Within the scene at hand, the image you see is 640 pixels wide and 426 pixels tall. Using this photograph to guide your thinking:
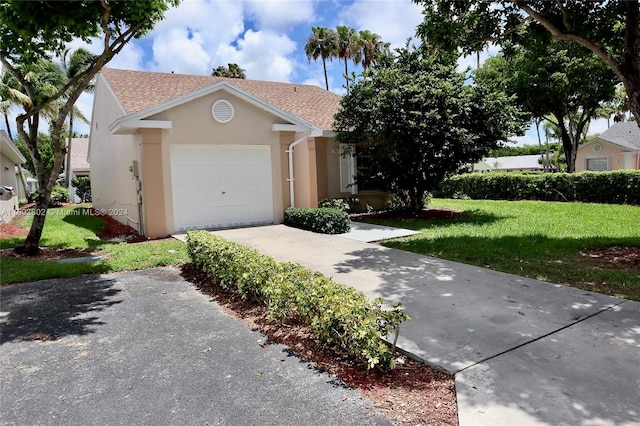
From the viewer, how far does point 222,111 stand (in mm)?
11586

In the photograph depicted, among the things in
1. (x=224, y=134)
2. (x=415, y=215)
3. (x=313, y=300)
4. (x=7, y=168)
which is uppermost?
(x=224, y=134)

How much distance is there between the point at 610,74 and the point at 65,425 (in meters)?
25.3

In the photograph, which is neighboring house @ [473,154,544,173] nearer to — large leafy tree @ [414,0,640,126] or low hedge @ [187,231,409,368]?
large leafy tree @ [414,0,640,126]

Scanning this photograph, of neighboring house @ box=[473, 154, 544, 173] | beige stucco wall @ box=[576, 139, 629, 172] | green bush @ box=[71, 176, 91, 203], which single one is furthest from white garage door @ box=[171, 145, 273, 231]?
neighboring house @ box=[473, 154, 544, 173]

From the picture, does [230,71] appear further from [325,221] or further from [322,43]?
[325,221]

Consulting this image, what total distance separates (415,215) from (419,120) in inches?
137

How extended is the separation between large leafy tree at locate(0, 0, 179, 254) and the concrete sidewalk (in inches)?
277

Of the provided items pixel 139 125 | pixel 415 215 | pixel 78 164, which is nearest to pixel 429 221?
pixel 415 215

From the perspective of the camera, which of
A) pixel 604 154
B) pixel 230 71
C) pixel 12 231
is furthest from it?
pixel 230 71

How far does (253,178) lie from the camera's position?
1248 cm

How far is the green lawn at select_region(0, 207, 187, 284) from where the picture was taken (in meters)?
7.65

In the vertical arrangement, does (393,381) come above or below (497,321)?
below

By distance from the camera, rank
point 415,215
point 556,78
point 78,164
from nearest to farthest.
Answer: point 415,215
point 556,78
point 78,164

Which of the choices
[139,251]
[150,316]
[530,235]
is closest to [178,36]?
[139,251]
